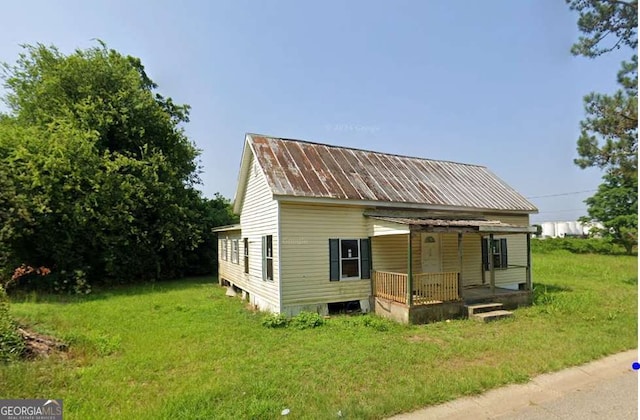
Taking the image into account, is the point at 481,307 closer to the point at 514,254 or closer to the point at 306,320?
the point at 306,320

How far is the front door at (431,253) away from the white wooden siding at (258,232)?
5.05 meters

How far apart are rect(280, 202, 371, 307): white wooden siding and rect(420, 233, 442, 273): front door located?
2377 millimetres

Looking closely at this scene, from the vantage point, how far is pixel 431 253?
1161cm

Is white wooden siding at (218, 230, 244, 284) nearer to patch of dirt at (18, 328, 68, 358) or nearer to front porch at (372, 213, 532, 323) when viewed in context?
front porch at (372, 213, 532, 323)

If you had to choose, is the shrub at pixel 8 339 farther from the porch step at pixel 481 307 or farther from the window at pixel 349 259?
the porch step at pixel 481 307

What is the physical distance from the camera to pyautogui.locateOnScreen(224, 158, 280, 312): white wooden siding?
31.6 feet

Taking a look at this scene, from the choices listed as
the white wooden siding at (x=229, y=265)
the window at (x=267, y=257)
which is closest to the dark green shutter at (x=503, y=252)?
the window at (x=267, y=257)

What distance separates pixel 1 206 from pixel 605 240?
40309mm

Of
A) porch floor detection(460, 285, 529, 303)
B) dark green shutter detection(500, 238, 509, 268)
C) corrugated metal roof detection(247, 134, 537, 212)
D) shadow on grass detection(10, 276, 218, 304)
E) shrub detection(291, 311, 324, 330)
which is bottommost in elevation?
shadow on grass detection(10, 276, 218, 304)

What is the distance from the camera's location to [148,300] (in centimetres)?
1283

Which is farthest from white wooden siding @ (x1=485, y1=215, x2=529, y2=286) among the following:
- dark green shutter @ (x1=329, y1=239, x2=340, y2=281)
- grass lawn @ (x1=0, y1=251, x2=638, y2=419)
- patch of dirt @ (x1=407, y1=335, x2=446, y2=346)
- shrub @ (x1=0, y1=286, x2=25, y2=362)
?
shrub @ (x1=0, y1=286, x2=25, y2=362)

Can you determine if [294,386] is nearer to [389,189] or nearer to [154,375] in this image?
[154,375]

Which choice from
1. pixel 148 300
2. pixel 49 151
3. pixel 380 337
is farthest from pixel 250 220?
pixel 49 151

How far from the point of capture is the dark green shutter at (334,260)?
991 cm
